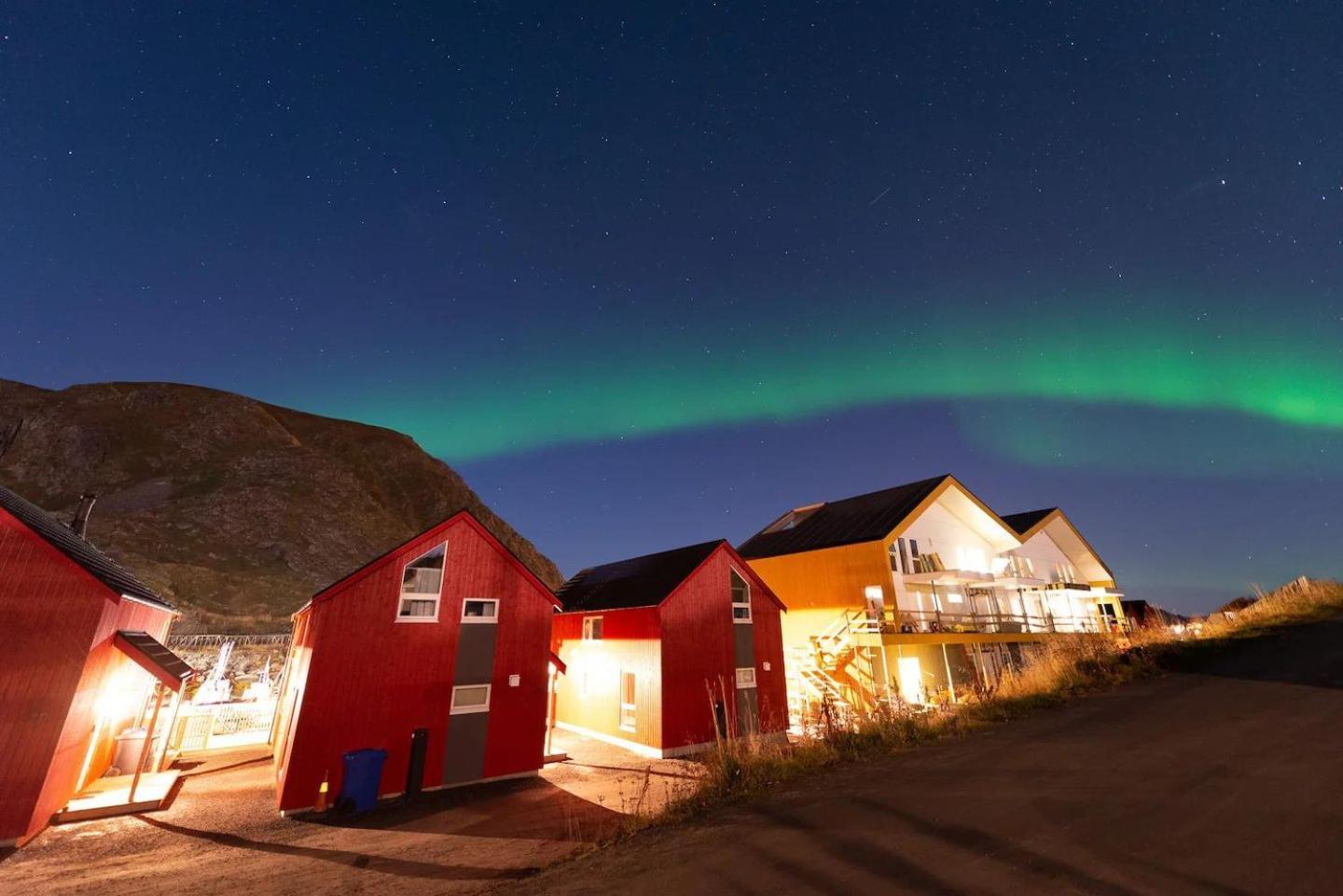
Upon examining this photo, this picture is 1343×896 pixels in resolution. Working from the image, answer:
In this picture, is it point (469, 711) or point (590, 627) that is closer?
point (469, 711)

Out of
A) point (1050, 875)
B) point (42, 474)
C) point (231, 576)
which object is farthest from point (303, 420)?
point (1050, 875)

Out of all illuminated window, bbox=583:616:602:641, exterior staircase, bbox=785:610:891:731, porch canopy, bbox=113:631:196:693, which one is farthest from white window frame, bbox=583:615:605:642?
porch canopy, bbox=113:631:196:693

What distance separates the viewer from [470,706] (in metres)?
17.0

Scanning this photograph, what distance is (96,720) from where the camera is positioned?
14367 mm

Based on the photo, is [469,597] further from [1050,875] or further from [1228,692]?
[1228,692]

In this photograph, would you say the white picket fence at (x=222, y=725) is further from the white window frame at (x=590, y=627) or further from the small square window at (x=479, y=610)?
the white window frame at (x=590, y=627)

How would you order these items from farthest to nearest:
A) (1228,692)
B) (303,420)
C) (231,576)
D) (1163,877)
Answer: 1. (303,420)
2. (231,576)
3. (1228,692)
4. (1163,877)

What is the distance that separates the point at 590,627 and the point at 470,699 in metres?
9.09

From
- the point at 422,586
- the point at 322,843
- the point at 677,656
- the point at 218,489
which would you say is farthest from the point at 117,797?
the point at 218,489

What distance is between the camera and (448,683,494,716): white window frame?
54.8 feet

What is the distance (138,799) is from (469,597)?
9.27m

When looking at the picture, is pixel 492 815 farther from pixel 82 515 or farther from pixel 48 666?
pixel 82 515

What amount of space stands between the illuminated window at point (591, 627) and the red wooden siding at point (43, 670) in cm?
1635

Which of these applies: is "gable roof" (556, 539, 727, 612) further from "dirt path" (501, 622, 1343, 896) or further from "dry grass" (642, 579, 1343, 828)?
"dirt path" (501, 622, 1343, 896)
